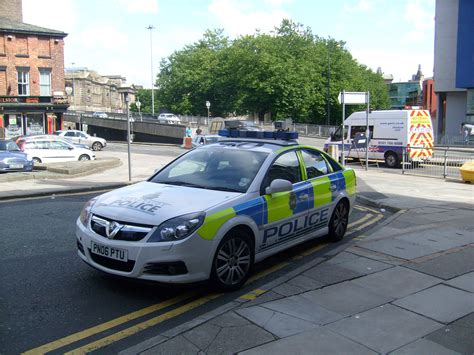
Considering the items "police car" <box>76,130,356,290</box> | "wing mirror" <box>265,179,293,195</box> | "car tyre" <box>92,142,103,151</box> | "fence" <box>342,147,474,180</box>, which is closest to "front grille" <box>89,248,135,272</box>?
"police car" <box>76,130,356,290</box>

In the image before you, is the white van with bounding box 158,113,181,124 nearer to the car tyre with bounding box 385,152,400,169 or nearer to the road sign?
the car tyre with bounding box 385,152,400,169

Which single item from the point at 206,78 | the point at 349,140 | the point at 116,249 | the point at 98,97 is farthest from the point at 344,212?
the point at 98,97

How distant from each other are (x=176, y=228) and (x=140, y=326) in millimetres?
932

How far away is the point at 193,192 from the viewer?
530cm

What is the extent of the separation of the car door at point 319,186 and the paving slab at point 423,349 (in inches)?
108

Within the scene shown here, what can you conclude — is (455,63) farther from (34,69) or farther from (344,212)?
(344,212)

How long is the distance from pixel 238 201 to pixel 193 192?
1.73 ft

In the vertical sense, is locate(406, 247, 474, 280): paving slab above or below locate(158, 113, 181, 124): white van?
below

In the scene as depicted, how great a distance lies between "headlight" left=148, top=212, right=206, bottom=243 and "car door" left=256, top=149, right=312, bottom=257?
1.06 meters

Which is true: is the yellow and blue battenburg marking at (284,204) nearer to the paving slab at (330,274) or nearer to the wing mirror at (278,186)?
the wing mirror at (278,186)

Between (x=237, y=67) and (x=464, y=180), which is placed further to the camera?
(x=237, y=67)

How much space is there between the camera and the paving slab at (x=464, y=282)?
528 centimetres

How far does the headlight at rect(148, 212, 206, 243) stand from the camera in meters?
4.52

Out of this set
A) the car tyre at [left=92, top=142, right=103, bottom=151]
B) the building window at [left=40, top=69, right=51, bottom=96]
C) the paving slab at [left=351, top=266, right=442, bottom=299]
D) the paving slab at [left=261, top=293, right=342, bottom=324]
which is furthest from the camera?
the building window at [left=40, top=69, right=51, bottom=96]
